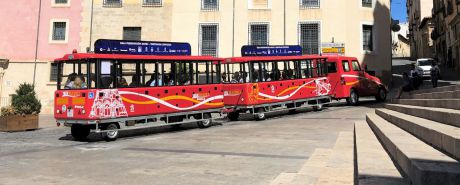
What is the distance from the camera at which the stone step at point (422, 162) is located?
3.38 m

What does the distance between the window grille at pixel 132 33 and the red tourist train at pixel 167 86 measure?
1438cm

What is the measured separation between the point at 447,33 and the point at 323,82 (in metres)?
32.0

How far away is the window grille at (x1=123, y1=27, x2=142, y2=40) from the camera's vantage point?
28.9 m

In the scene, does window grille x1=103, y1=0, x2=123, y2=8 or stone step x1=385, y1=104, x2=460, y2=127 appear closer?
stone step x1=385, y1=104, x2=460, y2=127

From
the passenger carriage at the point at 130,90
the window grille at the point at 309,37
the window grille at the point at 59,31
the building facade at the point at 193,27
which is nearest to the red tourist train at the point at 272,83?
the passenger carriage at the point at 130,90

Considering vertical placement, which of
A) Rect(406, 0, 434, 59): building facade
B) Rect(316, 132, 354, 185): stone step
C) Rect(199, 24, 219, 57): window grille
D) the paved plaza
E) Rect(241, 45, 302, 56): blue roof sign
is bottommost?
the paved plaza

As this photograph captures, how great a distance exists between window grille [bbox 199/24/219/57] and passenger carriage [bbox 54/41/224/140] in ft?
45.3

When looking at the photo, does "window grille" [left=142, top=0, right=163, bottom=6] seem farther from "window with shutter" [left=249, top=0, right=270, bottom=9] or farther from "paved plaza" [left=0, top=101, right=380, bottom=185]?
"paved plaza" [left=0, top=101, right=380, bottom=185]

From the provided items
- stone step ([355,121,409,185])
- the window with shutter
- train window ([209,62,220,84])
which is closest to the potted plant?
train window ([209,62,220,84])

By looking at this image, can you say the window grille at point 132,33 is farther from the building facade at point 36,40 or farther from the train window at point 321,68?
the train window at point 321,68

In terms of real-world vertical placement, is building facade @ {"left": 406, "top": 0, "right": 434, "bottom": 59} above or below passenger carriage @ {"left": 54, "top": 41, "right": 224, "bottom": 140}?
above

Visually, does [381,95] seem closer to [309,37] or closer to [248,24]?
[309,37]

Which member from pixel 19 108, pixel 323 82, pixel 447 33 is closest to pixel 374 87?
pixel 323 82

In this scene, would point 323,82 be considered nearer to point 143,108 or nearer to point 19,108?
point 143,108
